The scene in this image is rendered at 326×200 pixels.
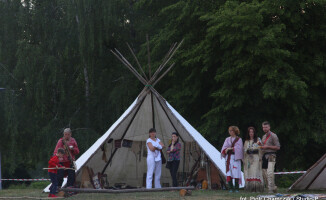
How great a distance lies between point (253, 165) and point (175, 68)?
28.6 feet

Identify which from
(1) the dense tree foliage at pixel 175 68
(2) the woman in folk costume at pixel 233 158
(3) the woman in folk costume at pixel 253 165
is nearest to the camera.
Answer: (3) the woman in folk costume at pixel 253 165

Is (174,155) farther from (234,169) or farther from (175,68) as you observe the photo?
(175,68)

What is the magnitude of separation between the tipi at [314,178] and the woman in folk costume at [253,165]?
0.68m

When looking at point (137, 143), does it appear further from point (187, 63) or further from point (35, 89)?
point (35, 89)

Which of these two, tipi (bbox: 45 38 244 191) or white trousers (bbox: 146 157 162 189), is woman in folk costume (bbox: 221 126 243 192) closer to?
tipi (bbox: 45 38 244 191)

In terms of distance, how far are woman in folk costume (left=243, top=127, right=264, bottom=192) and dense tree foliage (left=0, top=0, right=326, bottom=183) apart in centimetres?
483

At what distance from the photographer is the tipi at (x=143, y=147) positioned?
511 inches

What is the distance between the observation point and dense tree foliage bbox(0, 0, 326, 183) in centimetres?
1683

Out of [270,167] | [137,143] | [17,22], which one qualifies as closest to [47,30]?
[17,22]

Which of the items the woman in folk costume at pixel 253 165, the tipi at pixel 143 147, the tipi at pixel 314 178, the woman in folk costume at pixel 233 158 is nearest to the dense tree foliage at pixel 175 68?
the tipi at pixel 143 147

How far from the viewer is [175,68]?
64.2ft

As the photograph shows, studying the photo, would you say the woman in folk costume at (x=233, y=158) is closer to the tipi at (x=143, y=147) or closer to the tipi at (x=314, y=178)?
the tipi at (x=143, y=147)

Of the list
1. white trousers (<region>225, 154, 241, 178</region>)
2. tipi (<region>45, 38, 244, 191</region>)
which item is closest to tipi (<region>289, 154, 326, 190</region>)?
white trousers (<region>225, 154, 241, 178</region>)

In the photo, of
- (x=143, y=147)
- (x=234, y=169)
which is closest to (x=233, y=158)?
(x=234, y=169)
